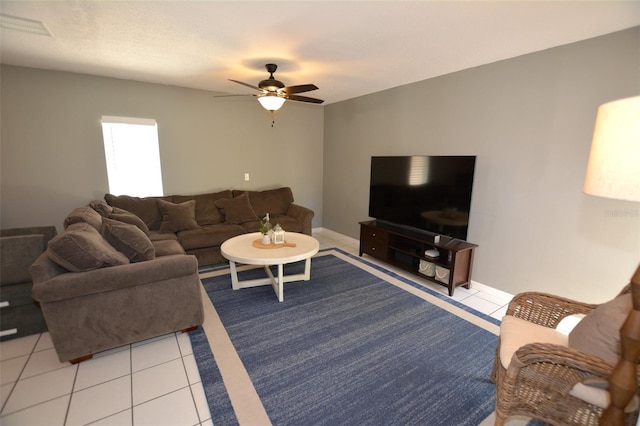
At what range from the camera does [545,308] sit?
1.70 m

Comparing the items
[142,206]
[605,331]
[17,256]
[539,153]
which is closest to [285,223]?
[142,206]

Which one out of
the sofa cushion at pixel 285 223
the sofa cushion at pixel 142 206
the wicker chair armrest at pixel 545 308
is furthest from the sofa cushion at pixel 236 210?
the wicker chair armrest at pixel 545 308

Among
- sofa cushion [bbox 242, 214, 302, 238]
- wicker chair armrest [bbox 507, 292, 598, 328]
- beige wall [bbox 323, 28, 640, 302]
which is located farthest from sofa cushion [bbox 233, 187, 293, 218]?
wicker chair armrest [bbox 507, 292, 598, 328]

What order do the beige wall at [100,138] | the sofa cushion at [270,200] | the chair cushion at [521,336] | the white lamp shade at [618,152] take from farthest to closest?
the sofa cushion at [270,200] < the beige wall at [100,138] < the chair cushion at [521,336] < the white lamp shade at [618,152]

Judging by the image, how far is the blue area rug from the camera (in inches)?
63.9

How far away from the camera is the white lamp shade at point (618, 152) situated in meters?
0.92

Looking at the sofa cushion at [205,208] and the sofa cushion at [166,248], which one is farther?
the sofa cushion at [205,208]

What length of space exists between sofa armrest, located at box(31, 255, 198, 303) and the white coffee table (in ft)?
1.90

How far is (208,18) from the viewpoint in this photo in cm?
199

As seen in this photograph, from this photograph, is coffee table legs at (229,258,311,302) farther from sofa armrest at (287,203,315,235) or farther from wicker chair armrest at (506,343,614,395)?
wicker chair armrest at (506,343,614,395)

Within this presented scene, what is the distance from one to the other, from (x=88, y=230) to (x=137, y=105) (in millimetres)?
2472

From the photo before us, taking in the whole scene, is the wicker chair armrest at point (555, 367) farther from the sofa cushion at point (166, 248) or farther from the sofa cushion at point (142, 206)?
the sofa cushion at point (142, 206)

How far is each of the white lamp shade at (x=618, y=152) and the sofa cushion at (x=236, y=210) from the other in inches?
151

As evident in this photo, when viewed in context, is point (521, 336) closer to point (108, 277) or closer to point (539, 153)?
point (539, 153)
